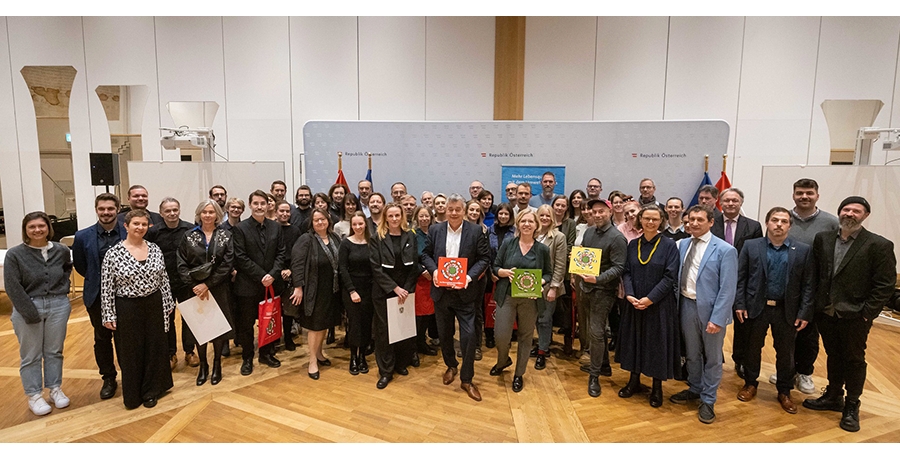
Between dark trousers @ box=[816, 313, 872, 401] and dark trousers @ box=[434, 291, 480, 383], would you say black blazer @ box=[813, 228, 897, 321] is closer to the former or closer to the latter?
dark trousers @ box=[816, 313, 872, 401]

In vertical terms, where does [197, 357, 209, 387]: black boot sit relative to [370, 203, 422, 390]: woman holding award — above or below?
below

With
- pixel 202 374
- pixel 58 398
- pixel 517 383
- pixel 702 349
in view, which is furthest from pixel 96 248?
pixel 702 349

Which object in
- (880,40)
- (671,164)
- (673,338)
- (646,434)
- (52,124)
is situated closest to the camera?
(646,434)

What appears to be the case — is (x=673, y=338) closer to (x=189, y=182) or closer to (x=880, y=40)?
(x=189, y=182)

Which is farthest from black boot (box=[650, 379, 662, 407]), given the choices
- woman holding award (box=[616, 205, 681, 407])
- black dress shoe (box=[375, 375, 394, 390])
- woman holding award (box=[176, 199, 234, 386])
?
woman holding award (box=[176, 199, 234, 386])

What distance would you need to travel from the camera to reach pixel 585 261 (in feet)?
11.4

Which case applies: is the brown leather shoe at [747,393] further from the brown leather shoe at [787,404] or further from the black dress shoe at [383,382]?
the black dress shoe at [383,382]

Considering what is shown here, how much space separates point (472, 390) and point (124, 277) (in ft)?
8.81

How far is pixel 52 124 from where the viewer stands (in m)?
7.88

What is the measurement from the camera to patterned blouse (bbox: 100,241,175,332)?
309 centimetres

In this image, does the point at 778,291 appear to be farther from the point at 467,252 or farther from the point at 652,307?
Result: the point at 467,252

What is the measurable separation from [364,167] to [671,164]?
168 inches

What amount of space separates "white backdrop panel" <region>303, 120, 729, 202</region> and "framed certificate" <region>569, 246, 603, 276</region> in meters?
2.94
